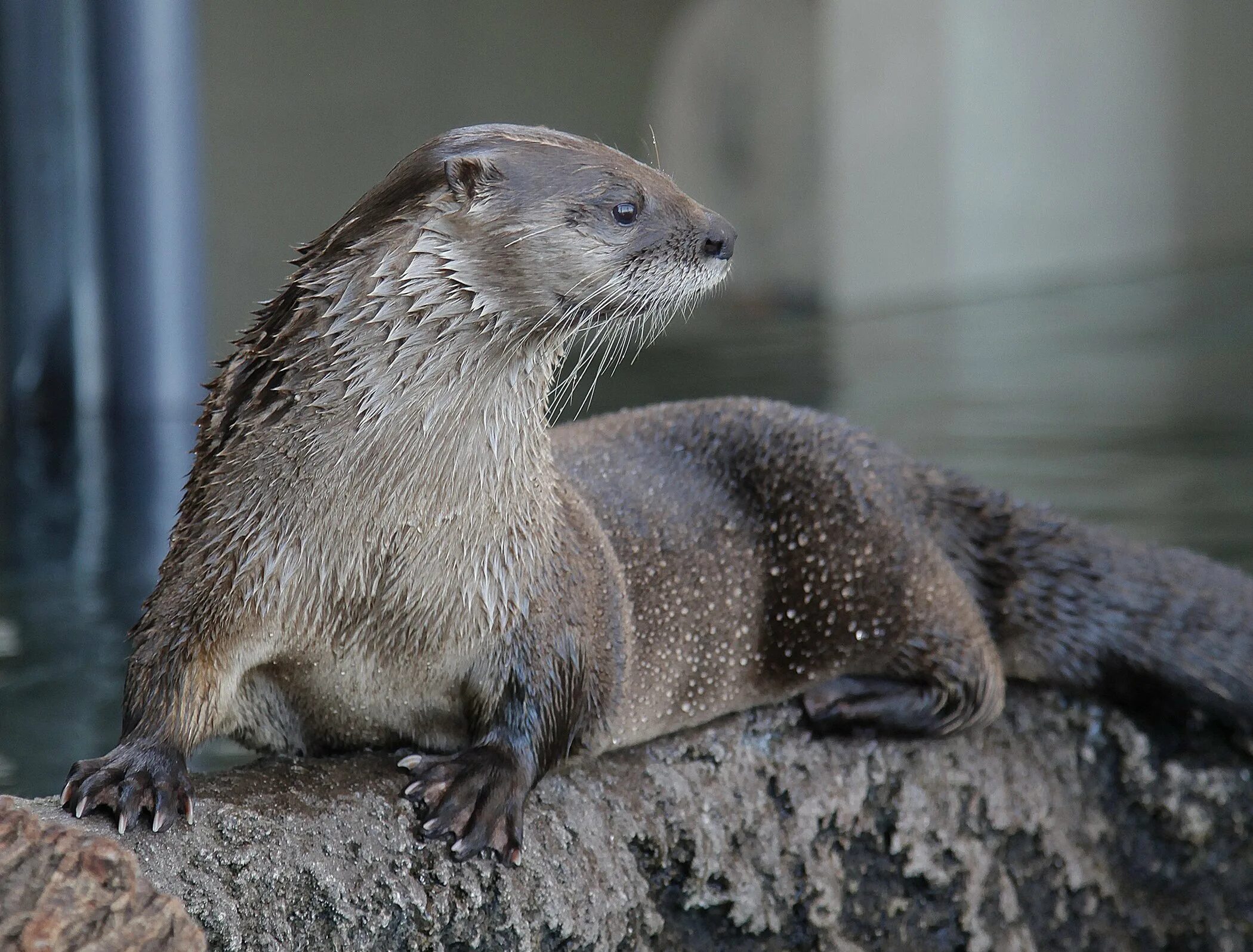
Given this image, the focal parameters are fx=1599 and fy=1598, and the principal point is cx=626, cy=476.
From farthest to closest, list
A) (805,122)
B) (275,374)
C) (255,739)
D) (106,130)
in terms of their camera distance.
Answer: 1. (805,122)
2. (106,130)
3. (255,739)
4. (275,374)

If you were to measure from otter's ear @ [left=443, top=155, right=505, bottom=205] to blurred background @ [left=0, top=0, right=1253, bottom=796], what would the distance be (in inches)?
64.5

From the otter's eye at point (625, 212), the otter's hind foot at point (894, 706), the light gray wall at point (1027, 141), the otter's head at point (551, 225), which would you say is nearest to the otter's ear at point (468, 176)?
the otter's head at point (551, 225)

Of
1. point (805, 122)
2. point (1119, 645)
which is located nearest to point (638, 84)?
point (805, 122)

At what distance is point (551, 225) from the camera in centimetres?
178

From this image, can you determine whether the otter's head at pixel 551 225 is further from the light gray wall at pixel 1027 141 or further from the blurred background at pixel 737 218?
the light gray wall at pixel 1027 141

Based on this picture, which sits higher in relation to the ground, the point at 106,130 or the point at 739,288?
the point at 106,130

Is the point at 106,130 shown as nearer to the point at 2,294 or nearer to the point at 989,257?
the point at 2,294

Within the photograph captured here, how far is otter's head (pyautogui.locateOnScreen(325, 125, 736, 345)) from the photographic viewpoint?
69.2 inches

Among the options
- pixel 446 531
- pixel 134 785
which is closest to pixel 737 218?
pixel 446 531

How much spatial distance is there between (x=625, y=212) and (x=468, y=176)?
0.62ft

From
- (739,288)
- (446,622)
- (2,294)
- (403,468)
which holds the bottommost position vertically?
(739,288)

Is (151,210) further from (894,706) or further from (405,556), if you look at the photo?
(405,556)

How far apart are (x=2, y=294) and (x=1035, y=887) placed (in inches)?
254

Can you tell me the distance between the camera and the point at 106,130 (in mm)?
7211
